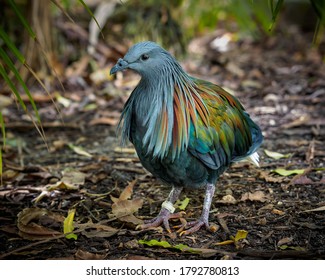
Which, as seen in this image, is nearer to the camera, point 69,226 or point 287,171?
point 69,226

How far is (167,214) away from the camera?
13.0 ft

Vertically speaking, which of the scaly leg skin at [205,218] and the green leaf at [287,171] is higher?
the green leaf at [287,171]

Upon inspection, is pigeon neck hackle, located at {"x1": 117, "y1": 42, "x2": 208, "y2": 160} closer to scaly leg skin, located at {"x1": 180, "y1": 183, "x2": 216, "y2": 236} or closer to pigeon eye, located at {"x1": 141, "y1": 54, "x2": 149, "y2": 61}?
pigeon eye, located at {"x1": 141, "y1": 54, "x2": 149, "y2": 61}

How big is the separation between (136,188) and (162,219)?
713 mm

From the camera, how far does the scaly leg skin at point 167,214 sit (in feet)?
12.7

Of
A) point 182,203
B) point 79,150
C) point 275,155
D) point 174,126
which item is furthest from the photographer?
point 79,150

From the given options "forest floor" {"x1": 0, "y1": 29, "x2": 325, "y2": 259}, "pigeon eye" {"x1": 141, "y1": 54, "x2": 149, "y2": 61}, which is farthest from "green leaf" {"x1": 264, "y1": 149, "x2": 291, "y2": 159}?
"pigeon eye" {"x1": 141, "y1": 54, "x2": 149, "y2": 61}

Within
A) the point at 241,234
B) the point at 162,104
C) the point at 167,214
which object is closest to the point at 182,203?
the point at 167,214

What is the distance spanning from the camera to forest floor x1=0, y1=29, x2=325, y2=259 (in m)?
3.57

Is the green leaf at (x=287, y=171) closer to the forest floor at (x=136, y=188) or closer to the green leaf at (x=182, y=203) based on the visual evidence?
the forest floor at (x=136, y=188)

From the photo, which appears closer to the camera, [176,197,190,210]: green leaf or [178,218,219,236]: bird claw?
[178,218,219,236]: bird claw

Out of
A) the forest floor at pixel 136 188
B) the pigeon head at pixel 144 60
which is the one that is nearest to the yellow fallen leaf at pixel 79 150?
the forest floor at pixel 136 188

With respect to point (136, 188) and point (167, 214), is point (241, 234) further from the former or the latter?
point (136, 188)

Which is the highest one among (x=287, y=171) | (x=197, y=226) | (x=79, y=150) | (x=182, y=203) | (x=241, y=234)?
(x=79, y=150)
